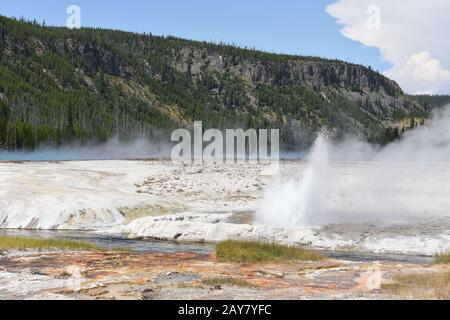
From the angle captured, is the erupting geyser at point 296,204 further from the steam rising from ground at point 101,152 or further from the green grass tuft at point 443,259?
the steam rising from ground at point 101,152

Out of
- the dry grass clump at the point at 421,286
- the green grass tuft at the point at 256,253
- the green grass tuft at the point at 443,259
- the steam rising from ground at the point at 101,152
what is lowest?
the green grass tuft at the point at 443,259

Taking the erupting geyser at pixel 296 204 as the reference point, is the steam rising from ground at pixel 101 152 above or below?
above

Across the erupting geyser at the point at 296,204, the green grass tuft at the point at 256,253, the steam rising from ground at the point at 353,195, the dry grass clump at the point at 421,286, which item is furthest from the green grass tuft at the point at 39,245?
the dry grass clump at the point at 421,286

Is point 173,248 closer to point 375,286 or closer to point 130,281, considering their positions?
point 130,281

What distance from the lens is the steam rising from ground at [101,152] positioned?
353ft

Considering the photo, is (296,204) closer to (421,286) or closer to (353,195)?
(353,195)

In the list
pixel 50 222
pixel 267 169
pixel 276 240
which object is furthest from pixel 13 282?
pixel 267 169

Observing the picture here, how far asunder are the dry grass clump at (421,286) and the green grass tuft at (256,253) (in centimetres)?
551

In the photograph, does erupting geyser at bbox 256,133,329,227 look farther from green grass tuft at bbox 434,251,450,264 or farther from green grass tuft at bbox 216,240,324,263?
green grass tuft at bbox 434,251,450,264

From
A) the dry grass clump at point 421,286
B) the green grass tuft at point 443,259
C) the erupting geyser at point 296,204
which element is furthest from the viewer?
the erupting geyser at point 296,204

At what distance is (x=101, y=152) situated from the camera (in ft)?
445

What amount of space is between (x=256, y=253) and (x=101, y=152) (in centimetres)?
11646

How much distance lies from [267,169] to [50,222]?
32424mm

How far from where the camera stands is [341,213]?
38.9 meters
